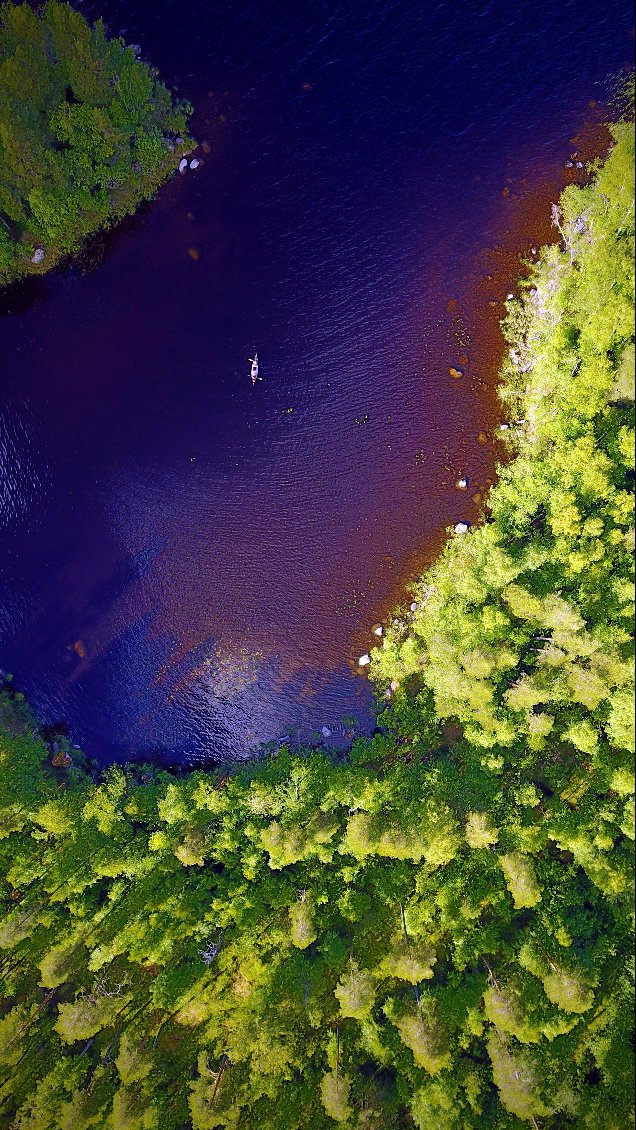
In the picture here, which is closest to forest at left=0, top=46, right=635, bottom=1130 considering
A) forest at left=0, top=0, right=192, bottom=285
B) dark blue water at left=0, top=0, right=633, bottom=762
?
forest at left=0, top=0, right=192, bottom=285

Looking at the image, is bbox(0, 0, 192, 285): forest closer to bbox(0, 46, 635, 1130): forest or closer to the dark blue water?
bbox(0, 46, 635, 1130): forest

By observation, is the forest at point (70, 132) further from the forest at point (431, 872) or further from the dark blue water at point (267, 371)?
the dark blue water at point (267, 371)

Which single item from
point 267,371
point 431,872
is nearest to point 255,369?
point 267,371

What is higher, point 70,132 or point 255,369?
point 70,132

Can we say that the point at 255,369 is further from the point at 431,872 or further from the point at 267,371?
the point at 431,872

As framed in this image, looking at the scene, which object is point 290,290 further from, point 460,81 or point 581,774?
point 581,774

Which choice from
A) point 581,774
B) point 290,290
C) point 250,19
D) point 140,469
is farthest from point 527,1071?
point 250,19
